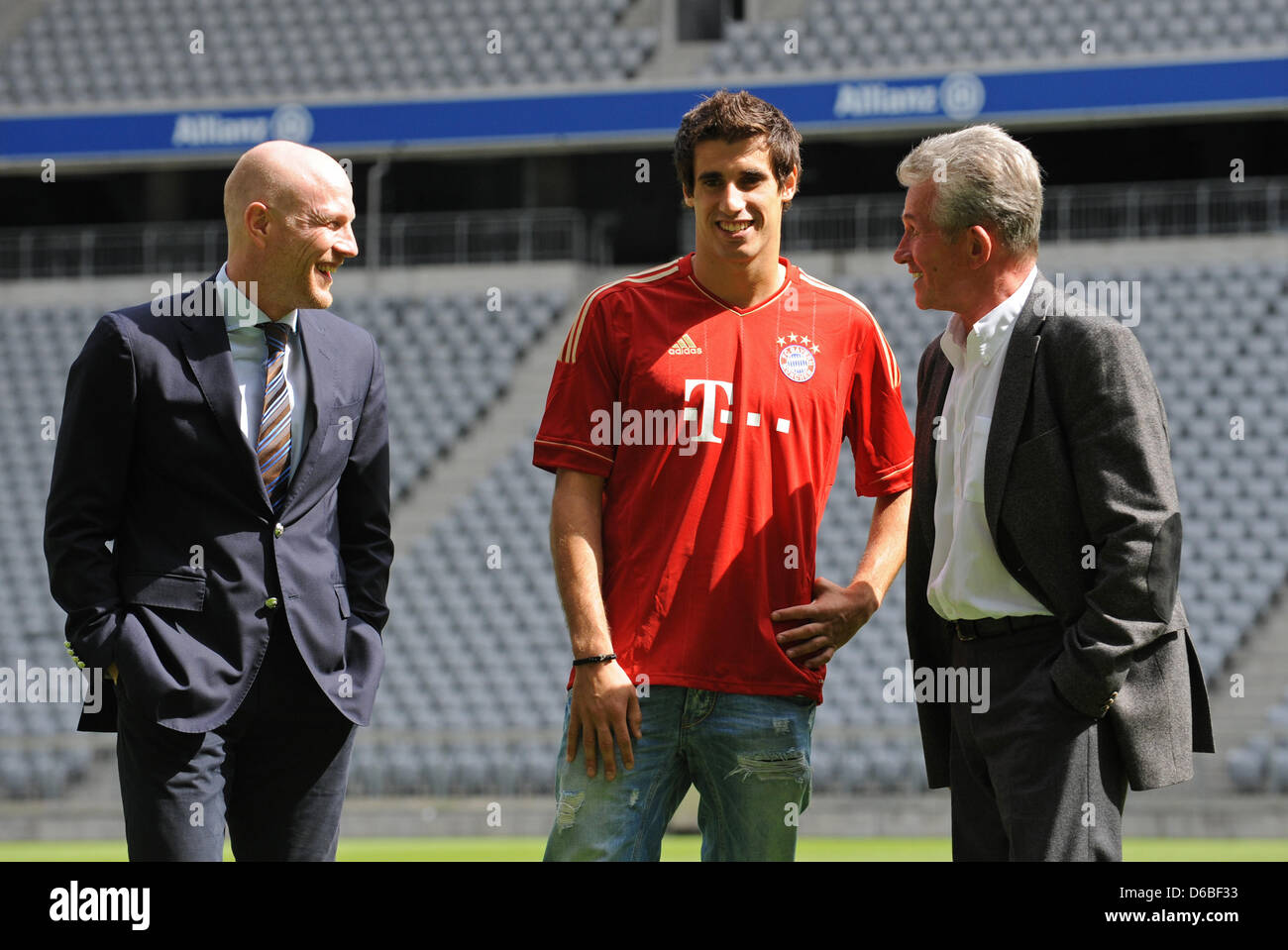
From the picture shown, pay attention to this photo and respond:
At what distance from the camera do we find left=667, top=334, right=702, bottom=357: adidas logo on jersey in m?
3.30

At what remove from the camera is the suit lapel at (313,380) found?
3.22 metres

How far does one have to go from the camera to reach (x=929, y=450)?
325 centimetres

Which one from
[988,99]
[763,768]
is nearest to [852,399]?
[763,768]

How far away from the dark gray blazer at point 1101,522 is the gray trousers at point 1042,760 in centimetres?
4

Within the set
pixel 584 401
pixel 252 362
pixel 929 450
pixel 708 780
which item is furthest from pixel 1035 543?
pixel 252 362

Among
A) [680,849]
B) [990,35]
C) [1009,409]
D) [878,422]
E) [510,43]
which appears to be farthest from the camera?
[510,43]

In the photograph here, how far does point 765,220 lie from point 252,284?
3.35 feet

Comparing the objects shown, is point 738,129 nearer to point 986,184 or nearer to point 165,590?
point 986,184

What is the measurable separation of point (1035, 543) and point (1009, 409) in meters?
0.25

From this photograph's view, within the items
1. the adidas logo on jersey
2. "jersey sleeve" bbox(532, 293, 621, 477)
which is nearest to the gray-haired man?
the adidas logo on jersey

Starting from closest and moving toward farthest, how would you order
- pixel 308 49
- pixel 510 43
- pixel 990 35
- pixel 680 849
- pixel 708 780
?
pixel 708 780, pixel 680 849, pixel 990 35, pixel 510 43, pixel 308 49

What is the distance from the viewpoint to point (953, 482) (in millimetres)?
3182

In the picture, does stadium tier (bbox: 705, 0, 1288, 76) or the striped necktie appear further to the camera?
stadium tier (bbox: 705, 0, 1288, 76)

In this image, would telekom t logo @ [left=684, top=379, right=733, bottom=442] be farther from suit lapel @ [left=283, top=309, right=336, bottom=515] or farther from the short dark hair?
suit lapel @ [left=283, top=309, right=336, bottom=515]
